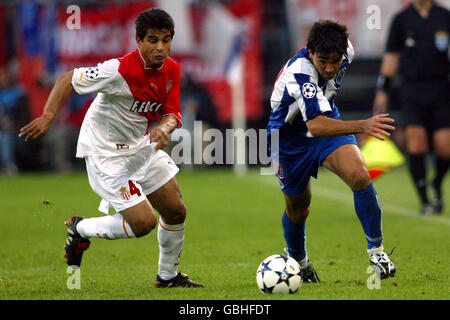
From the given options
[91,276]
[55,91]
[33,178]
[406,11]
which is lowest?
[33,178]

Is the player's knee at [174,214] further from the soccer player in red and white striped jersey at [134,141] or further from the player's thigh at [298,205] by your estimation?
the player's thigh at [298,205]

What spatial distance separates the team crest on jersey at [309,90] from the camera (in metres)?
5.43

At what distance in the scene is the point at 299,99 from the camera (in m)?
5.48

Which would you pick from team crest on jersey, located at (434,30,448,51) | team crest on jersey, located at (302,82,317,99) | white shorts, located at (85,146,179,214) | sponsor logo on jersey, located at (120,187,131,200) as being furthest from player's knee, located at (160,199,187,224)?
team crest on jersey, located at (434,30,448,51)

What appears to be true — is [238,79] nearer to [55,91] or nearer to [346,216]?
[346,216]

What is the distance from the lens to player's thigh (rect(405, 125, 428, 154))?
9.87 metres

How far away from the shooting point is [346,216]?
34.0ft

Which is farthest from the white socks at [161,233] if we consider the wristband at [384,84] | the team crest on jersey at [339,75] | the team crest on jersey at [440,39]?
the team crest on jersey at [440,39]

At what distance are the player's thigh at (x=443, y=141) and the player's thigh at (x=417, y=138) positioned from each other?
0.15 metres

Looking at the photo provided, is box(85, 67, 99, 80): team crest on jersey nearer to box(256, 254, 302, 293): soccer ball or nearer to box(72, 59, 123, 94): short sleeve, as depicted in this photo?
box(72, 59, 123, 94): short sleeve

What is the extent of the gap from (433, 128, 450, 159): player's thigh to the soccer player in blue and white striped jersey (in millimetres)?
4265

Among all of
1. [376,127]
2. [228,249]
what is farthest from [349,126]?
[228,249]
